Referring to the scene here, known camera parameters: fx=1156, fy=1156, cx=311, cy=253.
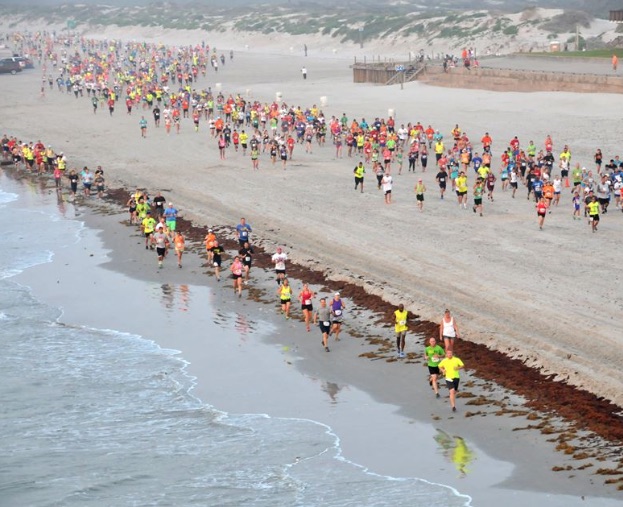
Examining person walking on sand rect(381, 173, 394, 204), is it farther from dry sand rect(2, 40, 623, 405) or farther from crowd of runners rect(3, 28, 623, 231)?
dry sand rect(2, 40, 623, 405)

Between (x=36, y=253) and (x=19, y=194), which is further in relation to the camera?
(x=19, y=194)

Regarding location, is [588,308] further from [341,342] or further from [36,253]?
[36,253]

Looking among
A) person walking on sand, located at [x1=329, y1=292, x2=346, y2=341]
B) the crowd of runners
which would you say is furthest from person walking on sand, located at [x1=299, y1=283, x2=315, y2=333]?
the crowd of runners

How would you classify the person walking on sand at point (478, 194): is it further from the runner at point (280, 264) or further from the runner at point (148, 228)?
the runner at point (148, 228)

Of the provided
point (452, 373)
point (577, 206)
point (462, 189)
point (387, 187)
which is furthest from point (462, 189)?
point (452, 373)

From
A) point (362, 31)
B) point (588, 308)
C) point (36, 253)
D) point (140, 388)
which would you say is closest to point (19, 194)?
point (36, 253)
